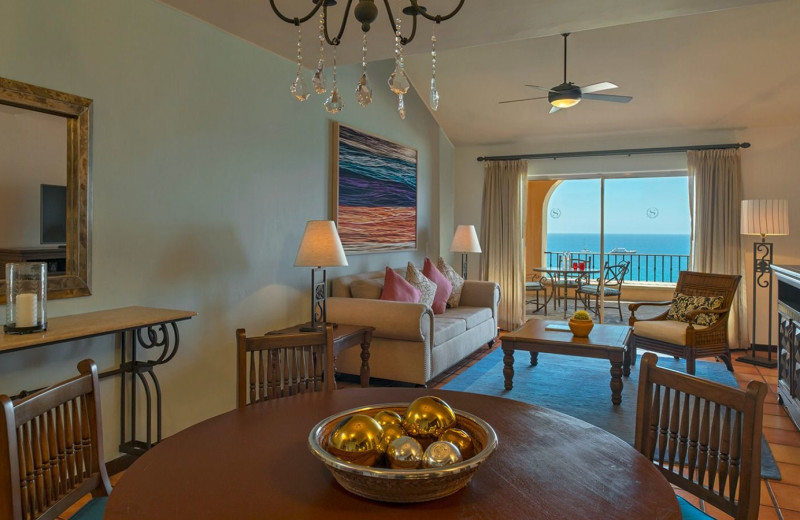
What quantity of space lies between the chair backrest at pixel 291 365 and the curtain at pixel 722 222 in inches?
204

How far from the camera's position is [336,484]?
1050mm

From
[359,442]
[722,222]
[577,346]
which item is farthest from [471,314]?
[359,442]

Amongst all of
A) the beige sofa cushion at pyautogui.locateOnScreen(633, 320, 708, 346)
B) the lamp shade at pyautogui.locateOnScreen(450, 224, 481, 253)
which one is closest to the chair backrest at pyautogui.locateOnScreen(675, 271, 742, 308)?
the beige sofa cushion at pyautogui.locateOnScreen(633, 320, 708, 346)

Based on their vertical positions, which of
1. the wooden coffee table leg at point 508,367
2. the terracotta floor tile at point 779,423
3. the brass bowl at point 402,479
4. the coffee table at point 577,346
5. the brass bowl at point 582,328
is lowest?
the terracotta floor tile at point 779,423

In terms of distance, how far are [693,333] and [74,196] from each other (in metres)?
4.27

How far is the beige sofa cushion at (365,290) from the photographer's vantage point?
436cm

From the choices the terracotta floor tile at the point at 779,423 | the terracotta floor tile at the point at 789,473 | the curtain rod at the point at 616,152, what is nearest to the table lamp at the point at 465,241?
the curtain rod at the point at 616,152

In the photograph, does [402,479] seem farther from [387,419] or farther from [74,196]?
[74,196]

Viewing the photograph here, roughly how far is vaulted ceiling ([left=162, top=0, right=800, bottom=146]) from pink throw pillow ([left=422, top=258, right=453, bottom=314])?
197cm

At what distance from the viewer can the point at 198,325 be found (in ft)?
10.3

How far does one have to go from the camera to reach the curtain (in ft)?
18.3

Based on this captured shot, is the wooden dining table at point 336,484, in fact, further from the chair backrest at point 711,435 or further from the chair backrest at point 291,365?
the chair backrest at point 291,365

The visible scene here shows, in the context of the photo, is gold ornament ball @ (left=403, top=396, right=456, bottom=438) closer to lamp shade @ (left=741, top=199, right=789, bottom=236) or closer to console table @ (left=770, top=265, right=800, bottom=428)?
console table @ (left=770, top=265, right=800, bottom=428)

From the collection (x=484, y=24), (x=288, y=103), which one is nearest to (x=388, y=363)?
(x=288, y=103)
